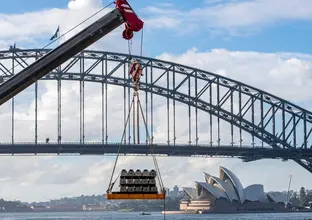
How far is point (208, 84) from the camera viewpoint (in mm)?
132000

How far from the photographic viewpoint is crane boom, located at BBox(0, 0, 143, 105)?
37.8 m

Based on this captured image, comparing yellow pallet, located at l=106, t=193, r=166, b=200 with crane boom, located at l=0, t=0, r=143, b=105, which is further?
crane boom, located at l=0, t=0, r=143, b=105

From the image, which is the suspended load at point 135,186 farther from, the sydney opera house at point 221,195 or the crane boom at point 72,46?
the sydney opera house at point 221,195

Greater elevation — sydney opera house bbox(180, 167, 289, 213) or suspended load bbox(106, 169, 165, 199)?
sydney opera house bbox(180, 167, 289, 213)

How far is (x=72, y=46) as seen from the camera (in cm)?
3866

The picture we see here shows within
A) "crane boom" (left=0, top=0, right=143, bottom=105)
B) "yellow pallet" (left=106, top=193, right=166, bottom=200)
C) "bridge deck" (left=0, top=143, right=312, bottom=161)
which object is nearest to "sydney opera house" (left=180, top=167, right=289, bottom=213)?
"bridge deck" (left=0, top=143, right=312, bottom=161)

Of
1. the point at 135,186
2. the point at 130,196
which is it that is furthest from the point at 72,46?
the point at 130,196

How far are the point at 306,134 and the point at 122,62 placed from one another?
34.5 m

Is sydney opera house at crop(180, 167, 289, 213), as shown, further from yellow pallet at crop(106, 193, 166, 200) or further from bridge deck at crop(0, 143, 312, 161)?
yellow pallet at crop(106, 193, 166, 200)

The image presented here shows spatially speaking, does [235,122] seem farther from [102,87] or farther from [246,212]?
[246,212]

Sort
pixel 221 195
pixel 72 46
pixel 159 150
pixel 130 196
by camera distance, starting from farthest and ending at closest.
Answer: pixel 221 195, pixel 159 150, pixel 72 46, pixel 130 196

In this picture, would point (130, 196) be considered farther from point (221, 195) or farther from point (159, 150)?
point (221, 195)

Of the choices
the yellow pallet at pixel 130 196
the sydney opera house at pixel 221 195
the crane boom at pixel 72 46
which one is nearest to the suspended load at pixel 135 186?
the yellow pallet at pixel 130 196

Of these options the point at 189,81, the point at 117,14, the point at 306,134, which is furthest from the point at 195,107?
the point at 117,14
